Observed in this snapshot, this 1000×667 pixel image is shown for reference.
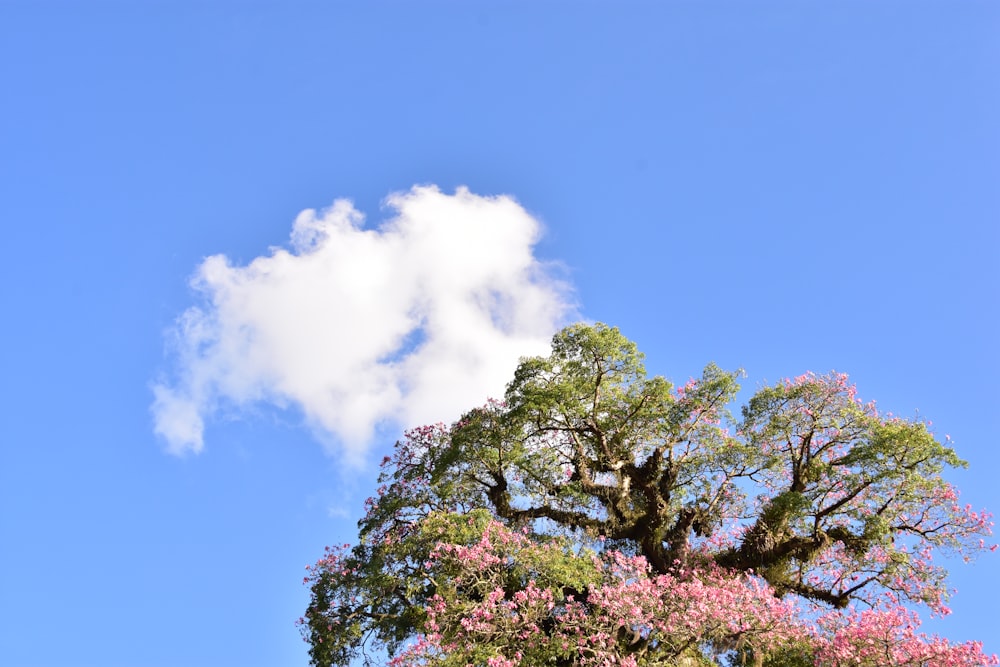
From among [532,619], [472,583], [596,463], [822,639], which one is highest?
[596,463]

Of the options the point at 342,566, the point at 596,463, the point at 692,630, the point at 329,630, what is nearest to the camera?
the point at 692,630

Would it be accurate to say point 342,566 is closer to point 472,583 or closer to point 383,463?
point 383,463

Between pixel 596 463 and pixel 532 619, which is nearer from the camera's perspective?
pixel 532 619

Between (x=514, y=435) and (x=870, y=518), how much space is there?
7926 millimetres

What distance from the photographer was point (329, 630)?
15336 millimetres

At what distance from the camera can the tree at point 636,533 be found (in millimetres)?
13305

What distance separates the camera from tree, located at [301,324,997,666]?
1330 centimetres

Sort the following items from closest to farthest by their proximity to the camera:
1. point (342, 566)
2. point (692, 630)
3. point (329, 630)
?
point (692, 630) < point (329, 630) < point (342, 566)

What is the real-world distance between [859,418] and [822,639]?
16.5ft

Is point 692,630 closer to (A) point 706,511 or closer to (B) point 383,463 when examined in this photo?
(A) point 706,511

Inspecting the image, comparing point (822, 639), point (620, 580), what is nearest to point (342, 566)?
point (620, 580)

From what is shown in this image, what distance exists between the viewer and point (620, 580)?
14.2m

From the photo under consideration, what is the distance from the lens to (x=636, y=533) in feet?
56.2

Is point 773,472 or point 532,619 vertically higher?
point 773,472
